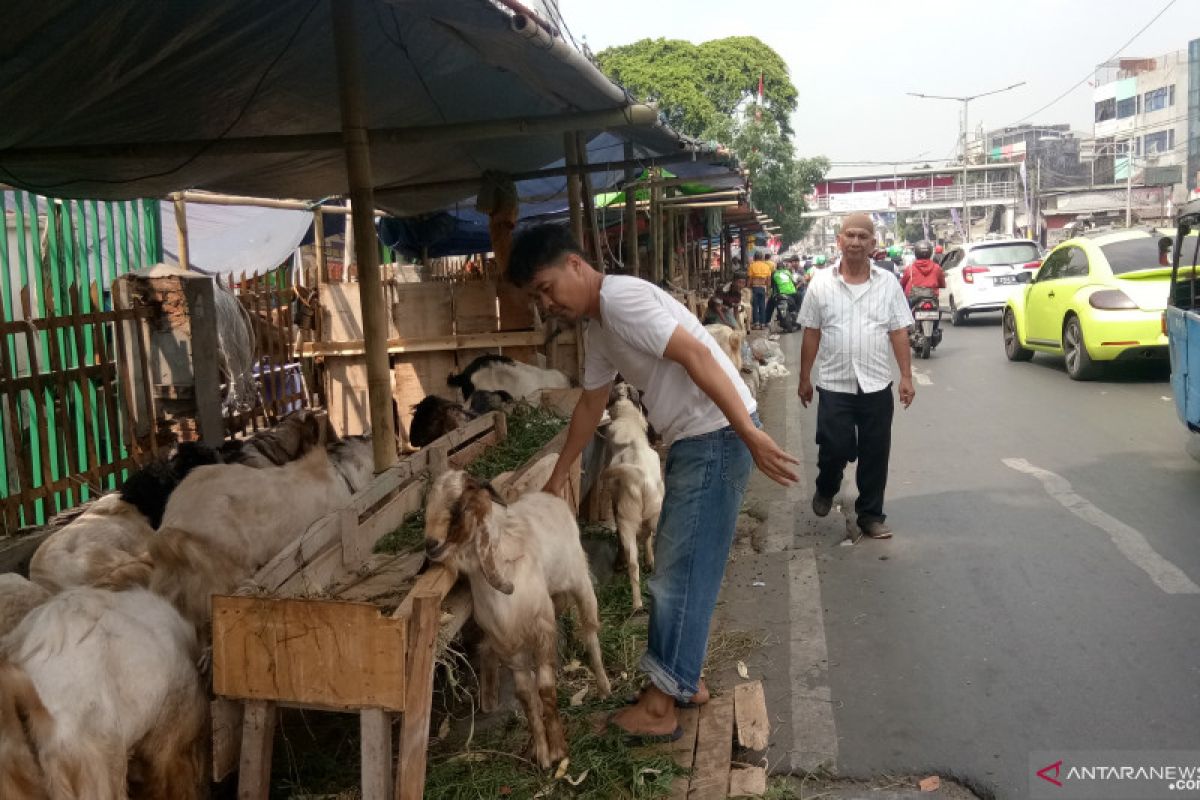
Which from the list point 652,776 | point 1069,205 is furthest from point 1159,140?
point 652,776

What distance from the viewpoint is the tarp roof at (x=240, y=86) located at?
4.45 m

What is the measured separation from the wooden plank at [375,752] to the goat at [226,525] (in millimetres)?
708

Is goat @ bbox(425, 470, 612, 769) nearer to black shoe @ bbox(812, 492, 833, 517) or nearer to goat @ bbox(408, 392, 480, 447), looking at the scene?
goat @ bbox(408, 392, 480, 447)

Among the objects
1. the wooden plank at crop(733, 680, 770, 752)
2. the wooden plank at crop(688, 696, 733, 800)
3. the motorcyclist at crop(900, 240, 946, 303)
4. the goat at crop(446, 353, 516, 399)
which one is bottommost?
the wooden plank at crop(688, 696, 733, 800)

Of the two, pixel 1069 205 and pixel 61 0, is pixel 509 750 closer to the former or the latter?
pixel 61 0

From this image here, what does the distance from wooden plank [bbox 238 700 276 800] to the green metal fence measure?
351cm

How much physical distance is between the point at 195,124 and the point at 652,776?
533cm

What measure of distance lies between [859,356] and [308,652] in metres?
4.29

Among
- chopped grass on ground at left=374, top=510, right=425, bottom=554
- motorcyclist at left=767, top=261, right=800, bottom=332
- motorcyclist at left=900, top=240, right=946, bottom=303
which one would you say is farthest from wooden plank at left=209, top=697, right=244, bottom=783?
motorcyclist at left=767, top=261, right=800, bottom=332

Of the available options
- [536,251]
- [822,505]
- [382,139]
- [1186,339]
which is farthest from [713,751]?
[1186,339]

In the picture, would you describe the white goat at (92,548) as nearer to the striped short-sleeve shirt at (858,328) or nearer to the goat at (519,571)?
the goat at (519,571)

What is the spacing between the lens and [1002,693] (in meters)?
4.11

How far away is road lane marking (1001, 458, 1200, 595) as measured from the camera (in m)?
5.18

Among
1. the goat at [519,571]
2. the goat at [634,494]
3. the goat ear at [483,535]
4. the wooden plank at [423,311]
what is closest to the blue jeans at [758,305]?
the wooden plank at [423,311]
